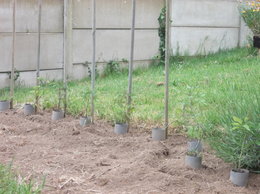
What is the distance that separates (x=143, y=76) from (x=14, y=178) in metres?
5.32

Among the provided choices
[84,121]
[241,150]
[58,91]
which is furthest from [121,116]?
[241,150]

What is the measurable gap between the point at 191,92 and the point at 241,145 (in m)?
1.01

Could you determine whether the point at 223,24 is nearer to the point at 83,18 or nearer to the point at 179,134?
the point at 83,18

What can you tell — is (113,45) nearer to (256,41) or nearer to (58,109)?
(256,41)

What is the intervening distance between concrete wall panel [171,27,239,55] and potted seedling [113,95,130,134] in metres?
5.36

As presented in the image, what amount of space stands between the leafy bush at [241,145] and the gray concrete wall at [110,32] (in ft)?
16.4

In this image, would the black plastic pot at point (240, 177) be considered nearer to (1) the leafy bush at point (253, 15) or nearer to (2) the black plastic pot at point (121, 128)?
(2) the black plastic pot at point (121, 128)

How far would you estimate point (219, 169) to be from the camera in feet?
12.7

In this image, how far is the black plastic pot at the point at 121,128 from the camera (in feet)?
16.7

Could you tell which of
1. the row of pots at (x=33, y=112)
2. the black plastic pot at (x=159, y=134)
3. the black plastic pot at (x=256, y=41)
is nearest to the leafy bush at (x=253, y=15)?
the black plastic pot at (x=256, y=41)

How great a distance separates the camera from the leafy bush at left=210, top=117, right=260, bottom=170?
3.57 meters

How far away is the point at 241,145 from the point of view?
11.8 ft


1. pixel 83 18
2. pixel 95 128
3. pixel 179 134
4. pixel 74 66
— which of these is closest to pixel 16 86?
pixel 74 66

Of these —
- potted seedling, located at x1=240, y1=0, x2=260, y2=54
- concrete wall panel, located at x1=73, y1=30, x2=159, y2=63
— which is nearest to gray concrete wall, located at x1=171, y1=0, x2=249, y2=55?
potted seedling, located at x1=240, y1=0, x2=260, y2=54
